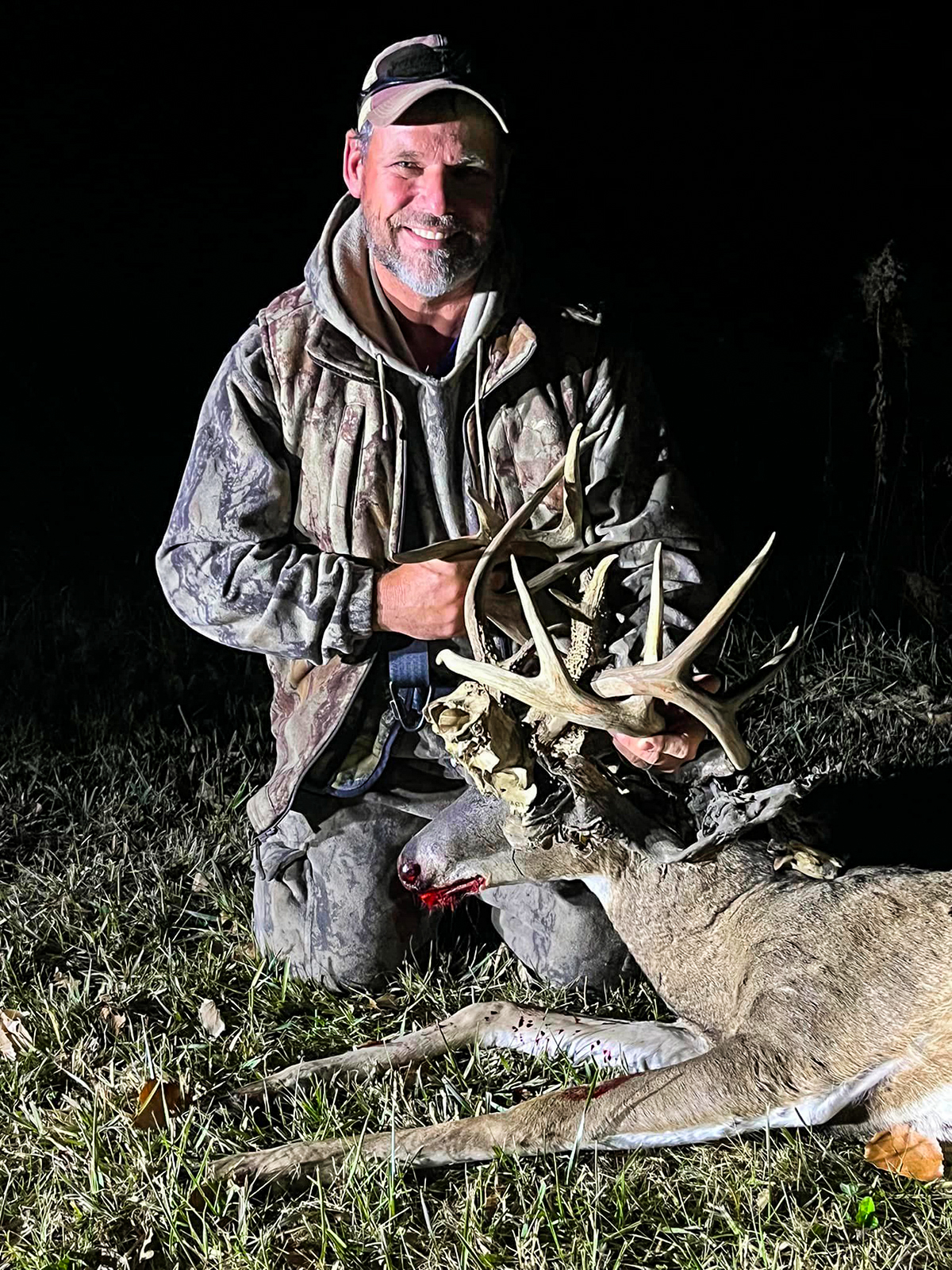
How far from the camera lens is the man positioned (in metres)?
3.22

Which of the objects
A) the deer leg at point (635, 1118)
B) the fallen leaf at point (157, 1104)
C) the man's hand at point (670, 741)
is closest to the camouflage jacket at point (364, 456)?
the man's hand at point (670, 741)

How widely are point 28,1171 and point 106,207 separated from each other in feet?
16.3

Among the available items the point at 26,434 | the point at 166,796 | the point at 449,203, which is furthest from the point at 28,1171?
the point at 26,434

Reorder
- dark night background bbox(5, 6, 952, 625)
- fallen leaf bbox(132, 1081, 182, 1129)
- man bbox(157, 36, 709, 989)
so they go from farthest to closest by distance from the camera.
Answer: dark night background bbox(5, 6, 952, 625)
man bbox(157, 36, 709, 989)
fallen leaf bbox(132, 1081, 182, 1129)

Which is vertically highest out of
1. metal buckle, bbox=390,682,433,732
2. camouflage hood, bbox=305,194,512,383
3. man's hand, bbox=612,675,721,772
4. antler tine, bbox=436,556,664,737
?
camouflage hood, bbox=305,194,512,383

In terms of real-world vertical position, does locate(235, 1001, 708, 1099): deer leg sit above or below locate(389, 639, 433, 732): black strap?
below

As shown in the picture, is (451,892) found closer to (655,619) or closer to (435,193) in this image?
(655,619)

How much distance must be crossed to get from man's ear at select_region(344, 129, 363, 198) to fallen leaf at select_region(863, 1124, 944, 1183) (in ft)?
6.76

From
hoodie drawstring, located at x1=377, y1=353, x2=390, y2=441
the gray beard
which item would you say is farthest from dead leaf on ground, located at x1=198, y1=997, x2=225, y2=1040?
the gray beard

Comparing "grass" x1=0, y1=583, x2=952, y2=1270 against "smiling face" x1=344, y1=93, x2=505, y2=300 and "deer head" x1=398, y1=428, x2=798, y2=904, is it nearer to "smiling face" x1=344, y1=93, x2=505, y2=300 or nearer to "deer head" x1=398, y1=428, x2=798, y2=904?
"deer head" x1=398, y1=428, x2=798, y2=904

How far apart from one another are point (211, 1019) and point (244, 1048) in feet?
0.40

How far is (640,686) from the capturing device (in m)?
2.79

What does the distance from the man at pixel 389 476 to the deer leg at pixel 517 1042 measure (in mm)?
235

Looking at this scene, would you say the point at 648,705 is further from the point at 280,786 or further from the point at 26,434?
the point at 26,434
